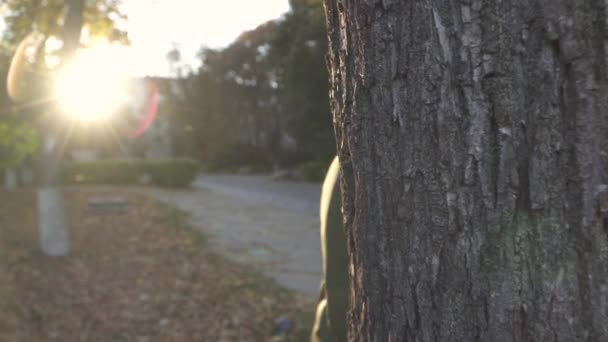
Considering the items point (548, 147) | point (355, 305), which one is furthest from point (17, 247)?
point (548, 147)

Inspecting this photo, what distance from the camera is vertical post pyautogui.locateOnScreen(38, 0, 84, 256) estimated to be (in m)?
8.07

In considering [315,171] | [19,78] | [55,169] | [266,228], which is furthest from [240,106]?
[19,78]

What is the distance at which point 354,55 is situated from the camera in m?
1.38

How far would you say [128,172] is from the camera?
18312 mm

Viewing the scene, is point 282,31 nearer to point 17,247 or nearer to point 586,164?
point 17,247

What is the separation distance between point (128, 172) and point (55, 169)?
1027cm

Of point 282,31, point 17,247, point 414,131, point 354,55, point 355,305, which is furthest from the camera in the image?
point 282,31

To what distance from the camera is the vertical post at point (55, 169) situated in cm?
807

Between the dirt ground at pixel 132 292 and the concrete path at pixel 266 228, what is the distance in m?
0.38

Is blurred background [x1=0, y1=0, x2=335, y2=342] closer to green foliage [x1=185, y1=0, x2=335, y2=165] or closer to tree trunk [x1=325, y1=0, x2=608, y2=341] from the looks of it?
tree trunk [x1=325, y1=0, x2=608, y2=341]

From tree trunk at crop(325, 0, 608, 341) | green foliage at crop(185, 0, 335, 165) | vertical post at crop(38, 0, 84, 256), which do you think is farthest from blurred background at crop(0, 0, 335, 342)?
green foliage at crop(185, 0, 335, 165)

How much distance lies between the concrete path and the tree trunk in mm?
5796

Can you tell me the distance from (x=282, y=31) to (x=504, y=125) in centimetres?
2326

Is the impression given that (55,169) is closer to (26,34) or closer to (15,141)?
(15,141)
